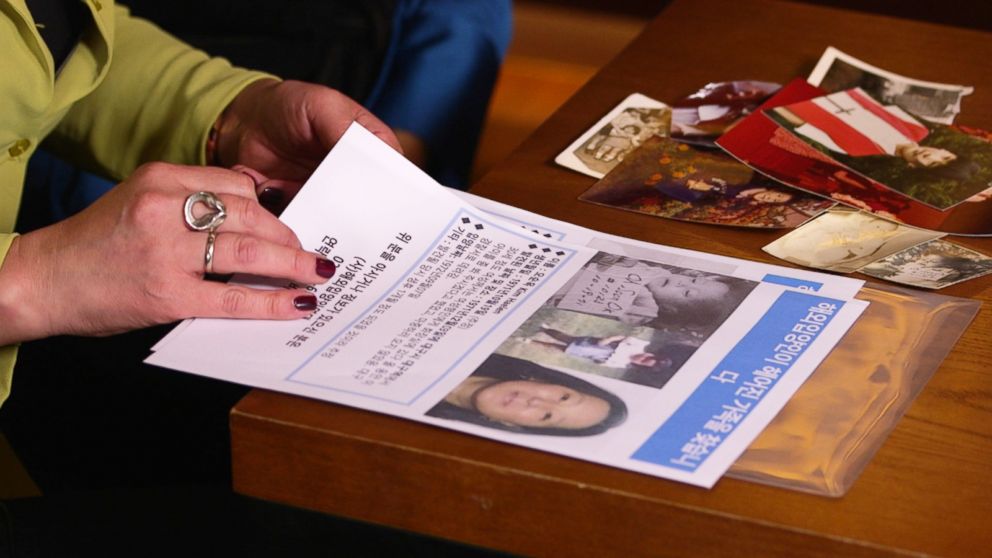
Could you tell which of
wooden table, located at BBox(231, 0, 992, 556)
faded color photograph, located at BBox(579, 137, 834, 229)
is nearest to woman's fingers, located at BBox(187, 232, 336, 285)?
wooden table, located at BBox(231, 0, 992, 556)

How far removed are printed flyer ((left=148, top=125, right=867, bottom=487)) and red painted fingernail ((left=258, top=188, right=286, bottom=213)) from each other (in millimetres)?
78

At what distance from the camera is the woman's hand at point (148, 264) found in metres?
0.63

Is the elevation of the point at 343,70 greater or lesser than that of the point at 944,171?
lesser

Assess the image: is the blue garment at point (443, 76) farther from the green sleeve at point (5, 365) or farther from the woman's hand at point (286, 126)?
the green sleeve at point (5, 365)

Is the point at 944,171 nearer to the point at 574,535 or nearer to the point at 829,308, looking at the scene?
the point at 829,308

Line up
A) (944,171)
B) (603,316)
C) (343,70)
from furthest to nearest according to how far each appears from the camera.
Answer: (343,70)
(944,171)
(603,316)

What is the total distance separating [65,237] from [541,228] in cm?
29

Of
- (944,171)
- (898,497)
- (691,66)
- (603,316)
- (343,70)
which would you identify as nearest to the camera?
(898,497)

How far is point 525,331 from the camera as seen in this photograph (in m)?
0.61

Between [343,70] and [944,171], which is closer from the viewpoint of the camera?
[944,171]

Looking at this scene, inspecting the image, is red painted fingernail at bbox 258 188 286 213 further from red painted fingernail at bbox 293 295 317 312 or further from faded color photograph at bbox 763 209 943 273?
faded color photograph at bbox 763 209 943 273

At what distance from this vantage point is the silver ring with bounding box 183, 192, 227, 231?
65 centimetres

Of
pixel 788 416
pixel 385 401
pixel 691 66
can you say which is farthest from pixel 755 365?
pixel 691 66

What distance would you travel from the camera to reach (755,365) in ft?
1.91
